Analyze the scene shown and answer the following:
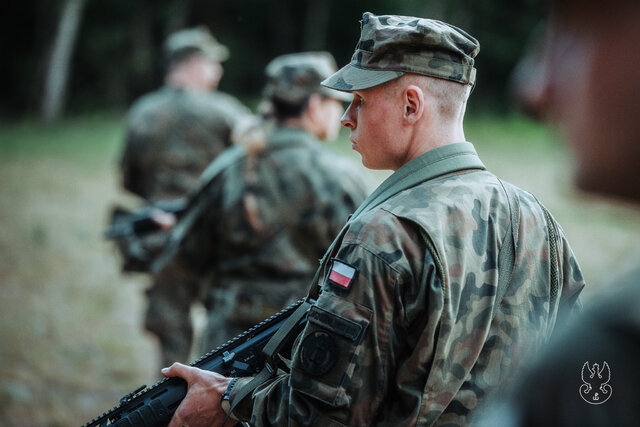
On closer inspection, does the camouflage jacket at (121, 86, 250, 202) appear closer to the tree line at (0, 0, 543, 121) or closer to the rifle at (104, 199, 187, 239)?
the rifle at (104, 199, 187, 239)

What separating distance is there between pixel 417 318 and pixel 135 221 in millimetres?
3683

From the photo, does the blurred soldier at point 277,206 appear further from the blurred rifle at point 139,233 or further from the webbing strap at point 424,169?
the webbing strap at point 424,169

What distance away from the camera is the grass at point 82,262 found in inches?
217

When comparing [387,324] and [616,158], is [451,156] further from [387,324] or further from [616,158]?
[616,158]

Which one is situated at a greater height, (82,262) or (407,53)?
(407,53)

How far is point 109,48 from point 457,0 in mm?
13624

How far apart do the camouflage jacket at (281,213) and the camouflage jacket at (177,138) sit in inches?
83.4

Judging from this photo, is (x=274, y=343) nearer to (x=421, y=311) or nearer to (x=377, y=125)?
(x=421, y=311)

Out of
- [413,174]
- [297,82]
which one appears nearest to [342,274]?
[413,174]

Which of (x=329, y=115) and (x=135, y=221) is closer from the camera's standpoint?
(x=329, y=115)

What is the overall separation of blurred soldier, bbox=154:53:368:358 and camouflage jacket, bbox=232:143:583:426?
1991 millimetres

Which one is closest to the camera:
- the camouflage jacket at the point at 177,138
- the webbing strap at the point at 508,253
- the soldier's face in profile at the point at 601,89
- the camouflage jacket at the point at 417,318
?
the soldier's face in profile at the point at 601,89

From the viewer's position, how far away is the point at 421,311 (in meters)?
1.85

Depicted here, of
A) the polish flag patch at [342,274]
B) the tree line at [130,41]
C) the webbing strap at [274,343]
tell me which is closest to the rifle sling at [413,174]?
the webbing strap at [274,343]
